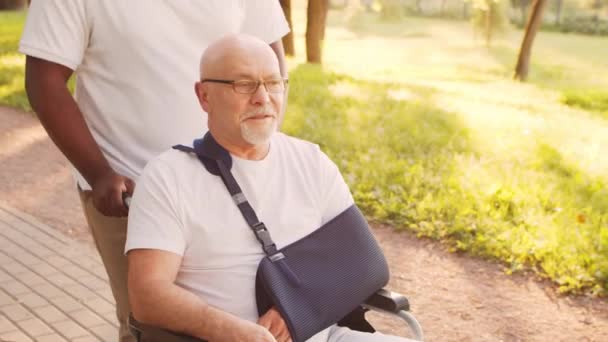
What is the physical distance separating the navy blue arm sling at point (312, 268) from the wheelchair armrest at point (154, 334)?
257 mm

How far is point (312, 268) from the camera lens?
8.29 feet

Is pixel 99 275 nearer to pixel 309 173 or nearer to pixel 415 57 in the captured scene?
pixel 309 173

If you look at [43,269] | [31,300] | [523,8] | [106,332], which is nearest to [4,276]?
[43,269]

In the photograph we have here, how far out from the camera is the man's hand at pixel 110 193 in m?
2.59

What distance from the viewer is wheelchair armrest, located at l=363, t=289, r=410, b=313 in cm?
269

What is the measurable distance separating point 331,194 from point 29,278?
11.6 feet

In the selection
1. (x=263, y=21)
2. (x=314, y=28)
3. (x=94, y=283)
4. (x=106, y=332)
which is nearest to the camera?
(x=263, y=21)

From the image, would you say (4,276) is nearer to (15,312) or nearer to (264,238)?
(15,312)

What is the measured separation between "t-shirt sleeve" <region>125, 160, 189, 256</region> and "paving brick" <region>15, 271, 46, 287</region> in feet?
11.1

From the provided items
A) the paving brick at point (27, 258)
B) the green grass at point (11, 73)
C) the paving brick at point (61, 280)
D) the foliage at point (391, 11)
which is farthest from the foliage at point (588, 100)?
the foliage at point (391, 11)

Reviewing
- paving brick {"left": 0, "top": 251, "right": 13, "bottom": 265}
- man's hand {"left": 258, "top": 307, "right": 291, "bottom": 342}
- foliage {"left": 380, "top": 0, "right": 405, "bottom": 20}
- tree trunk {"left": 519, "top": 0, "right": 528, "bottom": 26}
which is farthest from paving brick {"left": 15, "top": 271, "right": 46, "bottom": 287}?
tree trunk {"left": 519, "top": 0, "right": 528, "bottom": 26}

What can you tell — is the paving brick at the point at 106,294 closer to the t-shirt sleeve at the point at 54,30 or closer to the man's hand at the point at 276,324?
the t-shirt sleeve at the point at 54,30

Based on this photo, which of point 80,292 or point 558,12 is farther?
point 558,12

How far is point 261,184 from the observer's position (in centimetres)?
265
